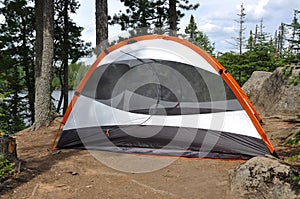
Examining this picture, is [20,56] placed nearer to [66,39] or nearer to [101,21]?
[66,39]

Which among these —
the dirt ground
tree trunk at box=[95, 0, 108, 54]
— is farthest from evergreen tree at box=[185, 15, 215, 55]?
the dirt ground

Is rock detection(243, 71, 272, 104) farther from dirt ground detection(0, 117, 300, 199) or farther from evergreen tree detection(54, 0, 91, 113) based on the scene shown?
evergreen tree detection(54, 0, 91, 113)

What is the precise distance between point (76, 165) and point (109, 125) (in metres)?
1.02

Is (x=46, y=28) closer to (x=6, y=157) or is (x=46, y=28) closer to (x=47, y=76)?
(x=47, y=76)

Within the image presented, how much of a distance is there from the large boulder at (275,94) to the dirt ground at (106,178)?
9.75 feet

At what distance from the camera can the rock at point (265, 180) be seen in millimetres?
2678

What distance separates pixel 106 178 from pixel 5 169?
4.01 ft

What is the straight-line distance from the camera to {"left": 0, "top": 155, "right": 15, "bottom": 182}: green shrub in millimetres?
3201

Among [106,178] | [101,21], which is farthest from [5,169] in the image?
[101,21]

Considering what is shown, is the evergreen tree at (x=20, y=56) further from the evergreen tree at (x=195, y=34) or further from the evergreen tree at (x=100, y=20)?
the evergreen tree at (x=195, y=34)

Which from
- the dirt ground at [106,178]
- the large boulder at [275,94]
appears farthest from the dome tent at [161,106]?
the large boulder at [275,94]

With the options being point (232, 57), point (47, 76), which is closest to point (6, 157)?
point (47, 76)

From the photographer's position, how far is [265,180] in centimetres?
281

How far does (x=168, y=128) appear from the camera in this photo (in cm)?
464
